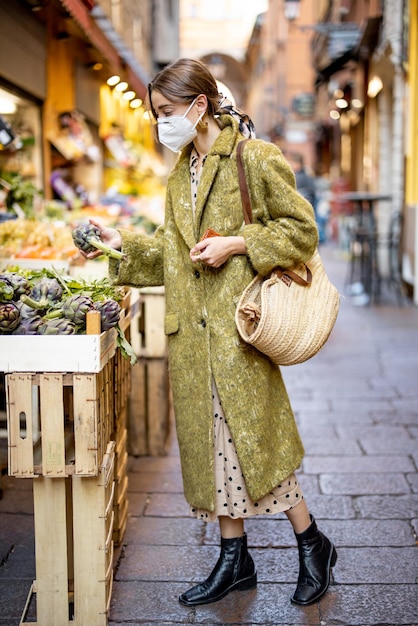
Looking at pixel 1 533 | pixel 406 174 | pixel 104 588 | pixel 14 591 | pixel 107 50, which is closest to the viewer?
pixel 104 588

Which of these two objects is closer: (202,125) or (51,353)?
(51,353)

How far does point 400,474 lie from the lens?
180 inches

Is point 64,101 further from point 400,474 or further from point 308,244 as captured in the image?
point 308,244

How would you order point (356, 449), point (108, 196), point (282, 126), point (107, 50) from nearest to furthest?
point (356, 449) → point (107, 50) → point (108, 196) → point (282, 126)

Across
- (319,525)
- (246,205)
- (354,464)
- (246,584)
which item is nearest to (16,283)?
(246,205)

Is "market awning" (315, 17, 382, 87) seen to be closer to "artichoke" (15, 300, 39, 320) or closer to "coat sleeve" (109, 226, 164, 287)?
"coat sleeve" (109, 226, 164, 287)

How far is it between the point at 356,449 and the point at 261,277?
2403 millimetres

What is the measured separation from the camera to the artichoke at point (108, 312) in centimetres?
282

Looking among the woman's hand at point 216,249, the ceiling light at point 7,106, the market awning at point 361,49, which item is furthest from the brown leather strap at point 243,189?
the market awning at point 361,49

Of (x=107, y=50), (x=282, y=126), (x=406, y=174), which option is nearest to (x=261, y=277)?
(x=107, y=50)

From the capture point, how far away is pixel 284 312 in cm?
287

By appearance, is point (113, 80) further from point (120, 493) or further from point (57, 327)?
point (57, 327)

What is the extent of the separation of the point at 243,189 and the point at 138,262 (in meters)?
0.55

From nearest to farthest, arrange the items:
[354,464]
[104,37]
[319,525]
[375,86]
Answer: [319,525] < [354,464] < [104,37] < [375,86]
